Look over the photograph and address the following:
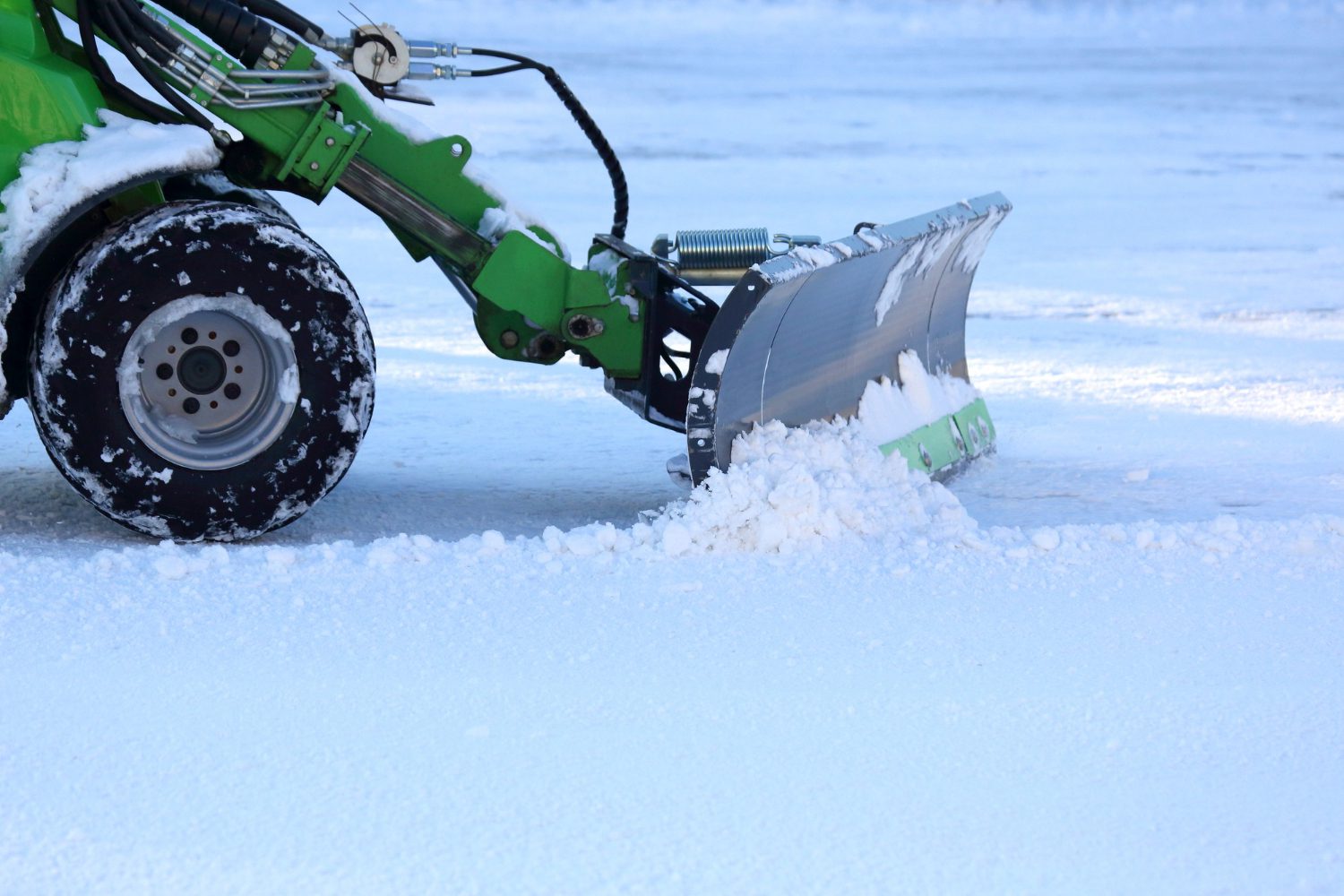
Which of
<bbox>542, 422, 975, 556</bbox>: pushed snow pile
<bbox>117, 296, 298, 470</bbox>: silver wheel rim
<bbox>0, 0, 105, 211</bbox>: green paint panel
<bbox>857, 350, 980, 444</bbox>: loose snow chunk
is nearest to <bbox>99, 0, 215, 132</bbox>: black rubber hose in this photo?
<bbox>0, 0, 105, 211</bbox>: green paint panel

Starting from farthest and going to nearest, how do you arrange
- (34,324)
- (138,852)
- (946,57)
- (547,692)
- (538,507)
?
(946,57) → (538,507) → (34,324) → (547,692) → (138,852)

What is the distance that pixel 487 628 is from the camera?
406 centimetres

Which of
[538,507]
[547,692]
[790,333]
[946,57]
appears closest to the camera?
[547,692]

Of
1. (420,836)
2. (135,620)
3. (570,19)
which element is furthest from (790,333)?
(570,19)

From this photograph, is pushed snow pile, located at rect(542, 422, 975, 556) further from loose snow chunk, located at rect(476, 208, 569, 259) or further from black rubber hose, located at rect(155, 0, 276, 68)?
black rubber hose, located at rect(155, 0, 276, 68)

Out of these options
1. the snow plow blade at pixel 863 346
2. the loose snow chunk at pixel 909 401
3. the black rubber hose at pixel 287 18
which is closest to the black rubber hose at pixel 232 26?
the black rubber hose at pixel 287 18

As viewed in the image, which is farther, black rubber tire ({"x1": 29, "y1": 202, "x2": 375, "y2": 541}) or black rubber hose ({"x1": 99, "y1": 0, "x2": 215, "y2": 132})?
black rubber hose ({"x1": 99, "y1": 0, "x2": 215, "y2": 132})

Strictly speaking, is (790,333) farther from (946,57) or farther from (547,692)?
(946,57)

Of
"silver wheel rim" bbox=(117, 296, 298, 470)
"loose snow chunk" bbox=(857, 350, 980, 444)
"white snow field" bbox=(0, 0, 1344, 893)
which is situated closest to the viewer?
"white snow field" bbox=(0, 0, 1344, 893)

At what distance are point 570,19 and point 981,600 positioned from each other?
33229 millimetres

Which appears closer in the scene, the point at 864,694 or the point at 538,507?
the point at 864,694

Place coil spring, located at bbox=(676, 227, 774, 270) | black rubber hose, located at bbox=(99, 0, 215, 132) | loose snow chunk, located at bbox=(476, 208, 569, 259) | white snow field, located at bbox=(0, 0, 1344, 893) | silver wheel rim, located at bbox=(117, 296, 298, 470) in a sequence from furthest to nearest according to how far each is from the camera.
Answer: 1. coil spring, located at bbox=(676, 227, 774, 270)
2. loose snow chunk, located at bbox=(476, 208, 569, 259)
3. black rubber hose, located at bbox=(99, 0, 215, 132)
4. silver wheel rim, located at bbox=(117, 296, 298, 470)
5. white snow field, located at bbox=(0, 0, 1344, 893)

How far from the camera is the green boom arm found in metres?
4.91

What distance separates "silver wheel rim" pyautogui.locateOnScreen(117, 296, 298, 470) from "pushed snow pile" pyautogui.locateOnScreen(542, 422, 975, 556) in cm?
81
